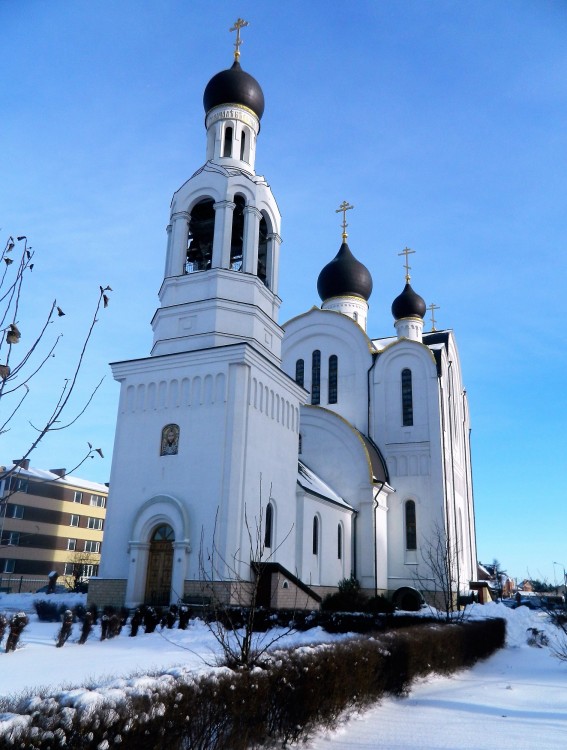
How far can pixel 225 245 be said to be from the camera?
1828 centimetres

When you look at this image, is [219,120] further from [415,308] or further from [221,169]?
[415,308]

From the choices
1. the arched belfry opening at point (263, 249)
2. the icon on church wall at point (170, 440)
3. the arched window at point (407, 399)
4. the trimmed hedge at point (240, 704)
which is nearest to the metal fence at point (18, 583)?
the arched window at point (407, 399)

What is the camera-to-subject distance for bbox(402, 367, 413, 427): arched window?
27812 mm

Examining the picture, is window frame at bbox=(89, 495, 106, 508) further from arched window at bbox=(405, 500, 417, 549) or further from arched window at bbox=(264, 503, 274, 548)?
arched window at bbox=(264, 503, 274, 548)

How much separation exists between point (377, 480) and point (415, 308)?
10371 mm

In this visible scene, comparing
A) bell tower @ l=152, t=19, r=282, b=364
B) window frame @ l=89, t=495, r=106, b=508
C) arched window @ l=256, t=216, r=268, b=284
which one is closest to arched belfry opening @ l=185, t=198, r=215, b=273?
bell tower @ l=152, t=19, r=282, b=364

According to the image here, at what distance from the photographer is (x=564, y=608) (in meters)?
14.8

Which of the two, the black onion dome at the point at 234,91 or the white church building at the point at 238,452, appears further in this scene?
the black onion dome at the point at 234,91

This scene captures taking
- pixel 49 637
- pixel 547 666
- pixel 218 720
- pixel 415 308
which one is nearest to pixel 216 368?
pixel 49 637

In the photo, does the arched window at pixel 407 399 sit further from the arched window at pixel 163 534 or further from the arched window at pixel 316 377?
the arched window at pixel 163 534

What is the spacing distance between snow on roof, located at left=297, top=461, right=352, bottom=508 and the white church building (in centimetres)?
10

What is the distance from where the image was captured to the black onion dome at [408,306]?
3150 centimetres

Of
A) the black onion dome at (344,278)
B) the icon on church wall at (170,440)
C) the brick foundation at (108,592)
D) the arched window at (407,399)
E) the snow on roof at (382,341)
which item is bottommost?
the brick foundation at (108,592)

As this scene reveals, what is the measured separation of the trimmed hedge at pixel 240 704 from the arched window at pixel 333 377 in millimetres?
20191
